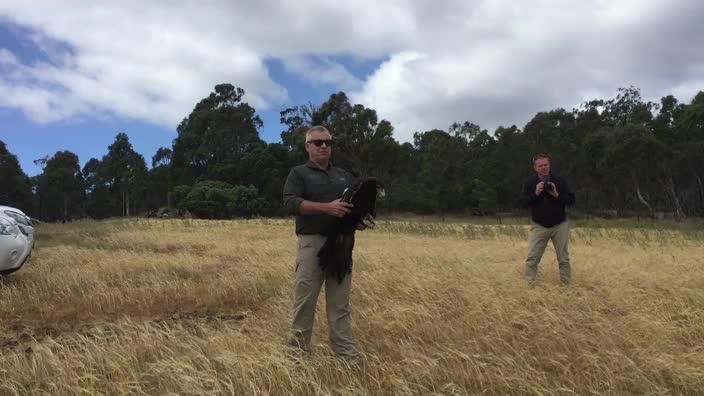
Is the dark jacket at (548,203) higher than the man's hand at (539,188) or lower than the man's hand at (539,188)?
lower

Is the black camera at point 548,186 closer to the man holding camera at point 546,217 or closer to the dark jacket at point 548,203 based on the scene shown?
the man holding camera at point 546,217

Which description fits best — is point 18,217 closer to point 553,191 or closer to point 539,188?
point 539,188

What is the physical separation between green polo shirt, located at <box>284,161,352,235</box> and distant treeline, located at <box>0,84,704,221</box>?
4561 cm

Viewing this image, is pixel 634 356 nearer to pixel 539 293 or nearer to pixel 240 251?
Answer: pixel 539 293

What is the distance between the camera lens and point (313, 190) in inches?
157

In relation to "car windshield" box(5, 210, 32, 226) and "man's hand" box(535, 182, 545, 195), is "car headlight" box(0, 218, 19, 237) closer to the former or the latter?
"car windshield" box(5, 210, 32, 226)

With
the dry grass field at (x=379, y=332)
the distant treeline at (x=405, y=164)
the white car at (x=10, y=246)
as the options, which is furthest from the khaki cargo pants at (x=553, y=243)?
the distant treeline at (x=405, y=164)

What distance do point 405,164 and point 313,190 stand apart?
58.6 m

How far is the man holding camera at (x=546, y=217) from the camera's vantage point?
23.2ft

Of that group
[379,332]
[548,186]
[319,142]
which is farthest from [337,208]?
[548,186]

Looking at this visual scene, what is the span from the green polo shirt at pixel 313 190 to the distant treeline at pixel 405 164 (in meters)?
45.6

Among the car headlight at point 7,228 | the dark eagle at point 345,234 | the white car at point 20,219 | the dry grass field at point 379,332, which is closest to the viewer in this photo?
the dry grass field at point 379,332

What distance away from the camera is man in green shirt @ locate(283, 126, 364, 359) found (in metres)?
3.94

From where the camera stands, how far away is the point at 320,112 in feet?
200
